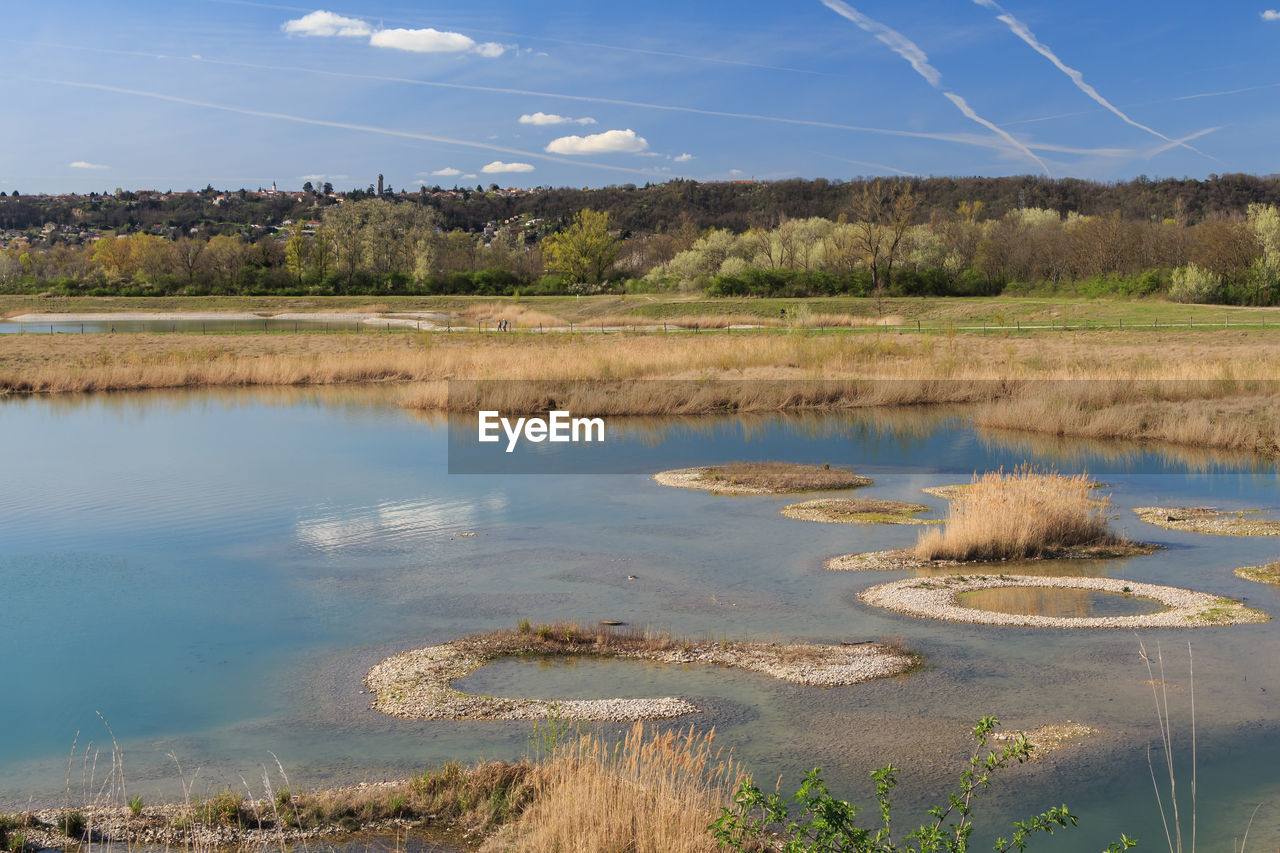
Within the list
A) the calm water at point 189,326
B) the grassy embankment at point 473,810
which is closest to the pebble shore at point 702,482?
the grassy embankment at point 473,810

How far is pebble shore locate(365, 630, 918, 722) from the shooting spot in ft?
33.9

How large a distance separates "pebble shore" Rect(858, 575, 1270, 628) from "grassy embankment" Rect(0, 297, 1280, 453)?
1365 centimetres

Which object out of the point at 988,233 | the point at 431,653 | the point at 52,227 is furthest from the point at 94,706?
the point at 52,227

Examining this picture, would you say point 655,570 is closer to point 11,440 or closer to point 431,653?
point 431,653

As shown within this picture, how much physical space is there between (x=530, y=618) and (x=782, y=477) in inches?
383

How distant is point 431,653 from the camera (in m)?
12.2

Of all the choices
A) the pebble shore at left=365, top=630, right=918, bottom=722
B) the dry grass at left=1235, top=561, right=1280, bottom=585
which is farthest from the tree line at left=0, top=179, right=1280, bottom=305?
the pebble shore at left=365, top=630, right=918, bottom=722

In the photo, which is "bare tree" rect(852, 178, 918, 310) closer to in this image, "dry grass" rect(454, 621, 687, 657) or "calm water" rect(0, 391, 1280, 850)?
"calm water" rect(0, 391, 1280, 850)

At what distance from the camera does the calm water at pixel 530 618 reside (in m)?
9.41

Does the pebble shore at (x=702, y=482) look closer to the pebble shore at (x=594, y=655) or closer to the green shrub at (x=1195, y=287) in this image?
the pebble shore at (x=594, y=655)

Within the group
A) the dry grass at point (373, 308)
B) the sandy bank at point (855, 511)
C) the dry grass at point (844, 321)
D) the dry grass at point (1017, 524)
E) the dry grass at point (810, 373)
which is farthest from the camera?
the dry grass at point (373, 308)

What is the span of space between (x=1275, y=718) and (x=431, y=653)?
8.08 m

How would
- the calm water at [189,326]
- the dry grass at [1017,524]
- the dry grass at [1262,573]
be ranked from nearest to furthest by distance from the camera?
the dry grass at [1262,573]
the dry grass at [1017,524]
the calm water at [189,326]

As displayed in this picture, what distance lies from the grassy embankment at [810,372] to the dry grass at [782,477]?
8385 millimetres
